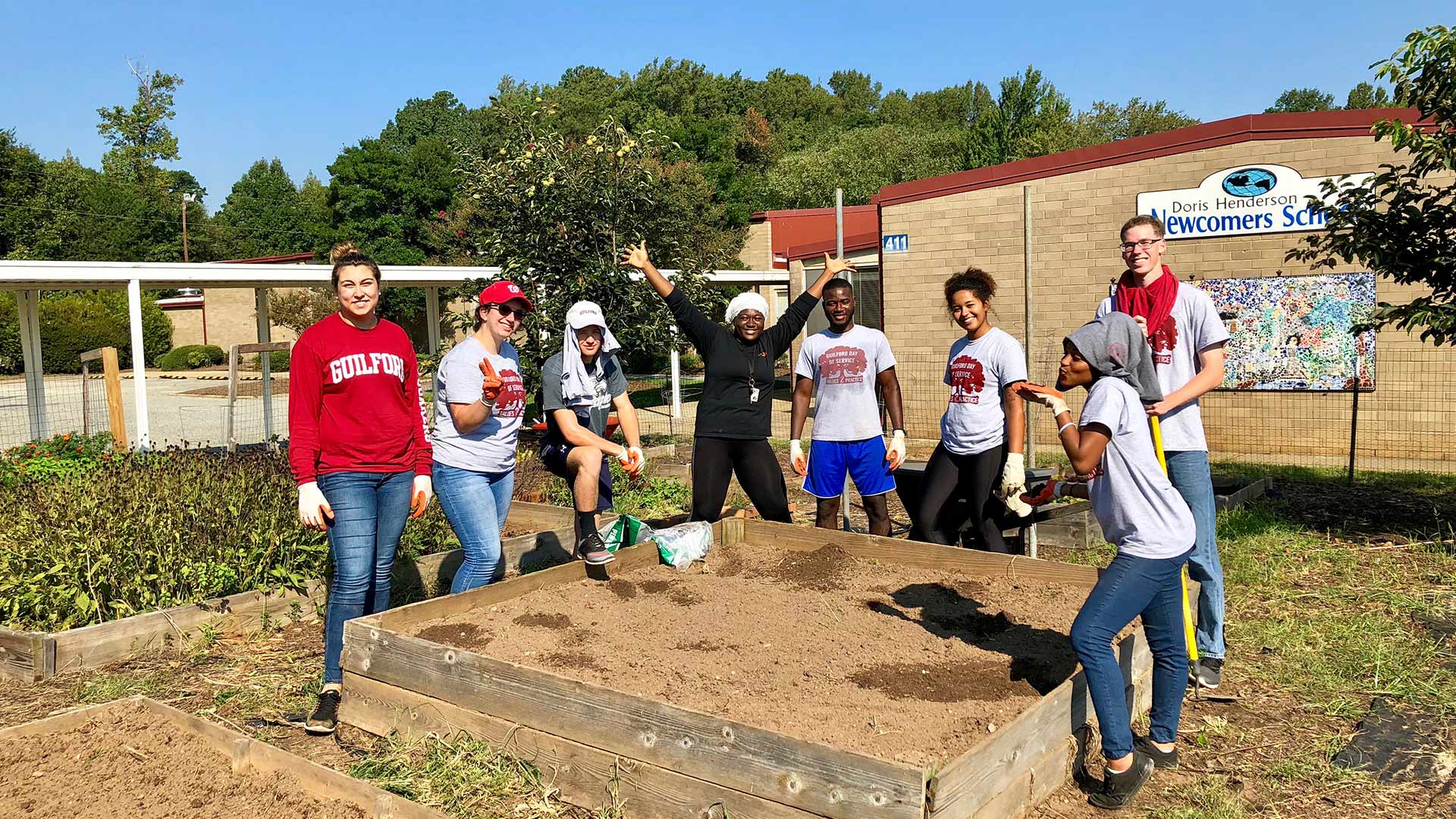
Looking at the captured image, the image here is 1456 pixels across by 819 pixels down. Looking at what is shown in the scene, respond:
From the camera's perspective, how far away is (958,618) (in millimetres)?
4875

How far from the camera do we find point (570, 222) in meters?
11.7

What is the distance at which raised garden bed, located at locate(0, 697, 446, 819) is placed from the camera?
132 inches

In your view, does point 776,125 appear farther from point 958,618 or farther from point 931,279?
point 958,618

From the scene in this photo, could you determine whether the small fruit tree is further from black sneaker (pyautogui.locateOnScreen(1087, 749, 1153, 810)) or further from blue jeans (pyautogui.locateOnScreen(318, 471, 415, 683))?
black sneaker (pyautogui.locateOnScreen(1087, 749, 1153, 810))

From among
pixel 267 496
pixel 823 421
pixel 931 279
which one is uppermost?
pixel 931 279

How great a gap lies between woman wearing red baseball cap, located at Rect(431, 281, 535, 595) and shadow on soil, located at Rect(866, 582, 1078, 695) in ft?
6.22

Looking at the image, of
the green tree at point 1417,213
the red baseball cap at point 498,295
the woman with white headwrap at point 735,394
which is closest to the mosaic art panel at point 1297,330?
the green tree at point 1417,213

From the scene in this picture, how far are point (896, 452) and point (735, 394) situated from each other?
0.98 meters

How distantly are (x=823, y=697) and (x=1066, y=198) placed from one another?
1108cm

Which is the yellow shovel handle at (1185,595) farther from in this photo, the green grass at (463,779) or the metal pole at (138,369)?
the metal pole at (138,369)

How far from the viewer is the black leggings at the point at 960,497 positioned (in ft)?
18.0

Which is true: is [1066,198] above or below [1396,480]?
above

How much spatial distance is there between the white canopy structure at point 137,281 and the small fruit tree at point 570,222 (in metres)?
1.21

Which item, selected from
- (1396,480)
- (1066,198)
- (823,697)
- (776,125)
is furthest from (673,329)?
(776,125)
